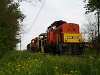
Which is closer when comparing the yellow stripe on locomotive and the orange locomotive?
the orange locomotive

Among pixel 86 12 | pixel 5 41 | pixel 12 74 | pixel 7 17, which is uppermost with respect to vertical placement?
pixel 86 12

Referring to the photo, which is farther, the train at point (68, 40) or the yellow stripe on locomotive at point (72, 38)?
the yellow stripe on locomotive at point (72, 38)

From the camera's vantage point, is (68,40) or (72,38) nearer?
(68,40)

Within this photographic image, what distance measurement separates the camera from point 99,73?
832 centimetres

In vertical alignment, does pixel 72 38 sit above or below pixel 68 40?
above

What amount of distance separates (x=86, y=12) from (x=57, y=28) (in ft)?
68.6

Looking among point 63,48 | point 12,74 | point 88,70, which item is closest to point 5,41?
point 63,48

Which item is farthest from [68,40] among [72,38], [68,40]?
[72,38]

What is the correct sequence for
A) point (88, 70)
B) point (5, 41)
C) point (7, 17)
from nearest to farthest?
1. point (88, 70)
2. point (5, 41)
3. point (7, 17)

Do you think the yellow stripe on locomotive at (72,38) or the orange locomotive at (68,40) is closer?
the orange locomotive at (68,40)

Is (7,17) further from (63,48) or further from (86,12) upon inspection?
(86,12)

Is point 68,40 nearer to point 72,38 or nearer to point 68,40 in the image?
point 68,40

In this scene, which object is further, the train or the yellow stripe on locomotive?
the yellow stripe on locomotive

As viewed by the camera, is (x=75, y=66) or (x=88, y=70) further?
(x=75, y=66)
